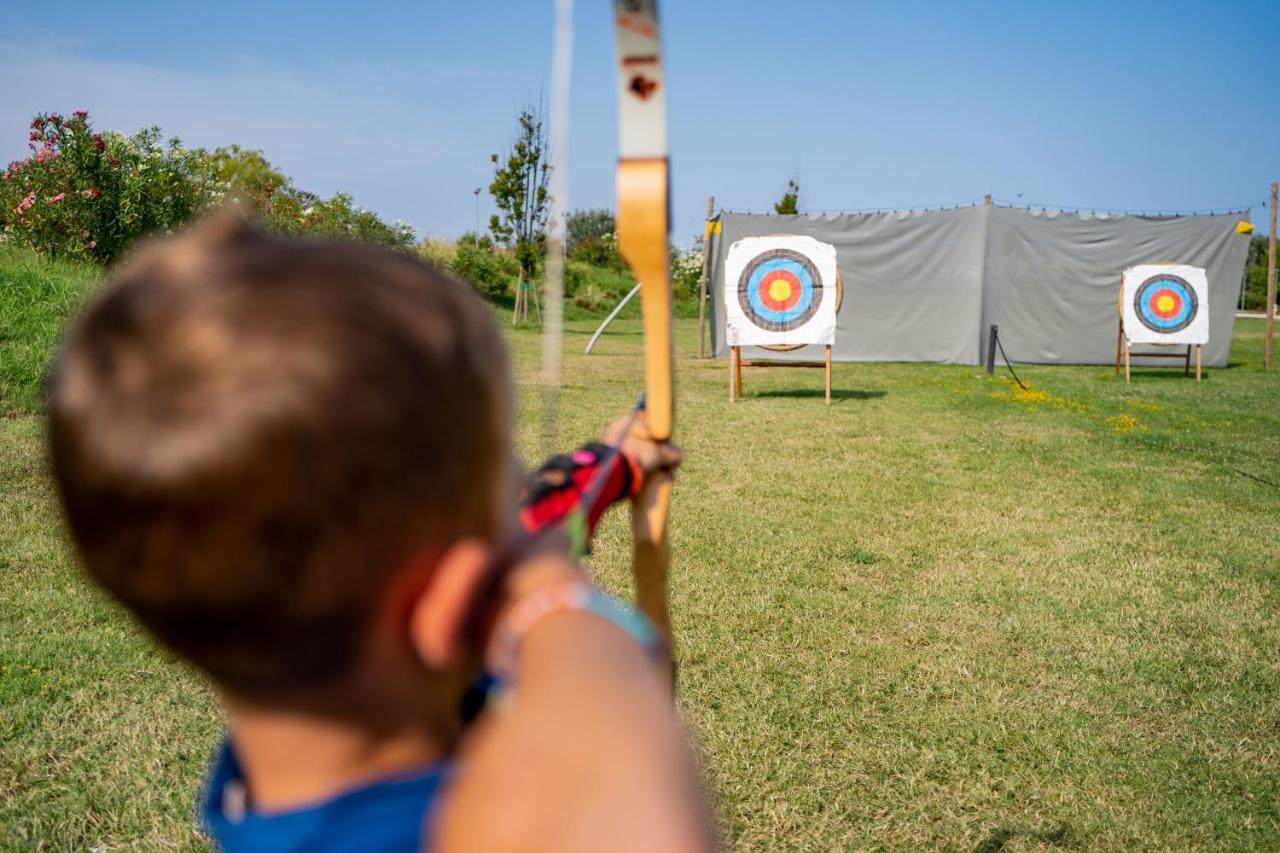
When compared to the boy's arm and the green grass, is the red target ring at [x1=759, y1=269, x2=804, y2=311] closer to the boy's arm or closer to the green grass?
the green grass

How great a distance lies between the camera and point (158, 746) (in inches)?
90.8

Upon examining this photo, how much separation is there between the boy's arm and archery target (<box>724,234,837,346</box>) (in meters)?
8.77

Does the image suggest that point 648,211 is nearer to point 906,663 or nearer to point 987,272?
point 906,663

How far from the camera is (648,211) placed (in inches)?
40.9

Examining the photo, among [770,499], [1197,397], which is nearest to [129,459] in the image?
[770,499]

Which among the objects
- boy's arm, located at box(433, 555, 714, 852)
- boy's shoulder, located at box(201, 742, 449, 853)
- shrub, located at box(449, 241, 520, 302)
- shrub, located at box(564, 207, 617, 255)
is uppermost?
shrub, located at box(564, 207, 617, 255)

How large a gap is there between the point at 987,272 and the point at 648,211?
13.1m

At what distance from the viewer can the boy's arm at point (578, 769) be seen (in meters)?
0.39

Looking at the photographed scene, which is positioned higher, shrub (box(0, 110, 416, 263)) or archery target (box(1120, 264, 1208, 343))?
shrub (box(0, 110, 416, 263))

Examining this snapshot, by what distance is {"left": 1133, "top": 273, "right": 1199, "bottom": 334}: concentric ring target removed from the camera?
1171 centimetres

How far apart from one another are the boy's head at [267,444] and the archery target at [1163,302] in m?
12.5

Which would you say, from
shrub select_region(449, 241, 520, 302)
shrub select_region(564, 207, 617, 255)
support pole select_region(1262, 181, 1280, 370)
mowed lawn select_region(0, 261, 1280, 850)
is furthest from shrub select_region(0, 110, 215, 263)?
shrub select_region(564, 207, 617, 255)

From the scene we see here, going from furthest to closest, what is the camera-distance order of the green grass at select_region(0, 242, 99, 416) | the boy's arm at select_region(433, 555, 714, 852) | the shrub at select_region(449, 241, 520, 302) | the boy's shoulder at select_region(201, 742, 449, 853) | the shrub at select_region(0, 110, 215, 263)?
the shrub at select_region(449, 241, 520, 302) → the shrub at select_region(0, 110, 215, 263) → the green grass at select_region(0, 242, 99, 416) → the boy's shoulder at select_region(201, 742, 449, 853) → the boy's arm at select_region(433, 555, 714, 852)

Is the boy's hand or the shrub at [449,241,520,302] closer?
the boy's hand
